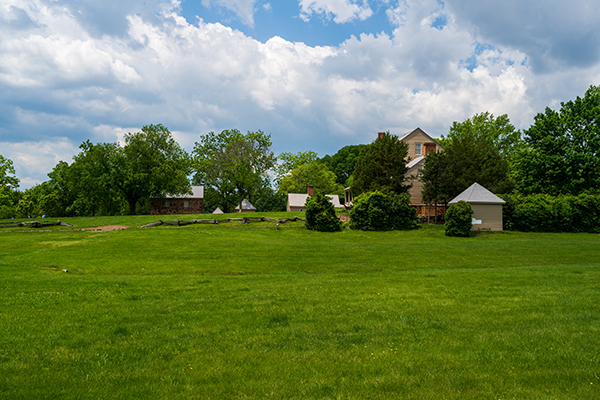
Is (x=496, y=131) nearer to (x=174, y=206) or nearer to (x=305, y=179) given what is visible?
(x=305, y=179)

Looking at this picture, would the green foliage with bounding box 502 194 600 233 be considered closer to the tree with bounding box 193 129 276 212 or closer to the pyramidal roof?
the pyramidal roof

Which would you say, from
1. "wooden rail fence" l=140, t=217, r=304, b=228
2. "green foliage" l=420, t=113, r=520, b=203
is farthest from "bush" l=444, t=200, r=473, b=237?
"wooden rail fence" l=140, t=217, r=304, b=228

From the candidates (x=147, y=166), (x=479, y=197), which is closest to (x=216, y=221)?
(x=479, y=197)

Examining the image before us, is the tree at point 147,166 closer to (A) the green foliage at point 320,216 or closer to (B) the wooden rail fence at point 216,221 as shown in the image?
(B) the wooden rail fence at point 216,221

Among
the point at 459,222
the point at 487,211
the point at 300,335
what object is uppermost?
the point at 487,211

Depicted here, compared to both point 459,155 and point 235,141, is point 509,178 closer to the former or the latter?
point 459,155

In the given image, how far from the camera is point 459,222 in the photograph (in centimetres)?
2692

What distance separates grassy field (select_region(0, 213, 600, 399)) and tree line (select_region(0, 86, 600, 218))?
76.5ft

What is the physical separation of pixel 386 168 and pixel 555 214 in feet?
46.5

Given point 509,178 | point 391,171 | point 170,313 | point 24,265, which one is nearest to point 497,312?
point 170,313

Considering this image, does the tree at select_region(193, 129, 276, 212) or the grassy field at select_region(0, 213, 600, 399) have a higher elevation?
the tree at select_region(193, 129, 276, 212)

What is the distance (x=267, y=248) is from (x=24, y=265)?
33.3 ft

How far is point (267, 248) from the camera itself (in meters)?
19.4

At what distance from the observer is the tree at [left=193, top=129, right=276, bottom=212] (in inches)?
2376
